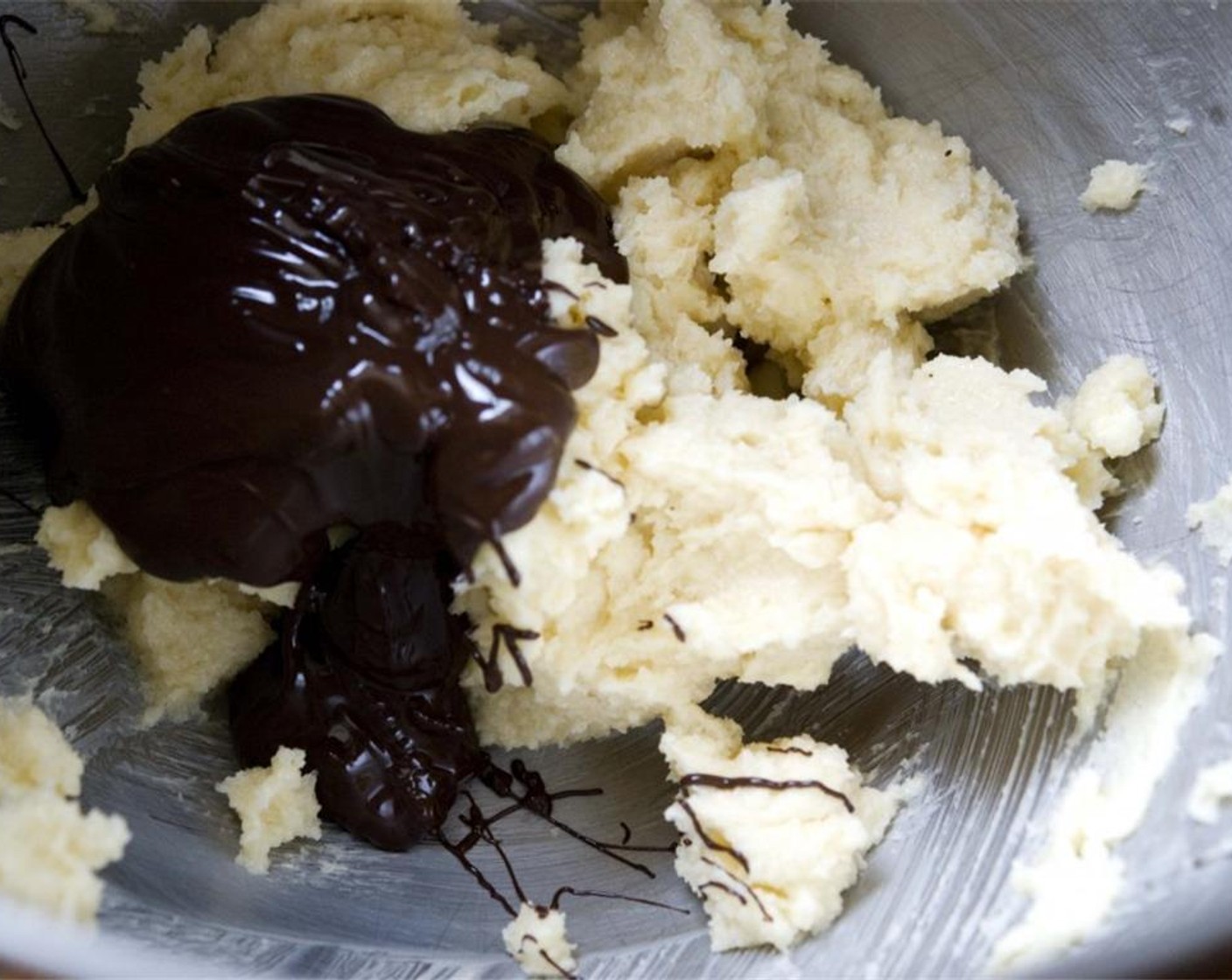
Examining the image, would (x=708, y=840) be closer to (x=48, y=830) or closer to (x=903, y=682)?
(x=903, y=682)

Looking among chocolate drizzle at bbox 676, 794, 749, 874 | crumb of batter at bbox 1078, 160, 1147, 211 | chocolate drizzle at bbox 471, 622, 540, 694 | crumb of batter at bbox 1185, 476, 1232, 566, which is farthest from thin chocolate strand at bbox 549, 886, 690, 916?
crumb of batter at bbox 1078, 160, 1147, 211

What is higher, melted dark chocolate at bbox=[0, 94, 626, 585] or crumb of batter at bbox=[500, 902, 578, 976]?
melted dark chocolate at bbox=[0, 94, 626, 585]

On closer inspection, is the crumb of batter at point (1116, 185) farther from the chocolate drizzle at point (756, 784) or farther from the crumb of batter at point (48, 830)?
the crumb of batter at point (48, 830)

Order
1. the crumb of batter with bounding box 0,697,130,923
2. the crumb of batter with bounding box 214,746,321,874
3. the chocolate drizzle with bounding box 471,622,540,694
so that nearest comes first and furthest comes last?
the crumb of batter with bounding box 0,697,130,923, the chocolate drizzle with bounding box 471,622,540,694, the crumb of batter with bounding box 214,746,321,874

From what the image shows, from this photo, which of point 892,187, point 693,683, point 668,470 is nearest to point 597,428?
point 668,470

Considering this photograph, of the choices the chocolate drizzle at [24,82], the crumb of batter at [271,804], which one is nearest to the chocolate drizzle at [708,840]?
the crumb of batter at [271,804]

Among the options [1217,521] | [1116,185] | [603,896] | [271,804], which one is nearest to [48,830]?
[271,804]

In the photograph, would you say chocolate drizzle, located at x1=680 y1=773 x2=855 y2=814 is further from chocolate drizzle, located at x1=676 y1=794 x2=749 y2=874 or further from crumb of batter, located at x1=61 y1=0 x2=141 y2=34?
crumb of batter, located at x1=61 y1=0 x2=141 y2=34

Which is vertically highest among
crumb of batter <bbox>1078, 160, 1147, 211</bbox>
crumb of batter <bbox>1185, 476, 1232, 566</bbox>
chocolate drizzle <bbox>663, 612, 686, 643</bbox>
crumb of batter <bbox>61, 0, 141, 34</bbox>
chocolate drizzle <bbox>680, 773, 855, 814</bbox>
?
crumb of batter <bbox>1078, 160, 1147, 211</bbox>

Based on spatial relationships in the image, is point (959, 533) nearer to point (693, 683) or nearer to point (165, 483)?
point (693, 683)
